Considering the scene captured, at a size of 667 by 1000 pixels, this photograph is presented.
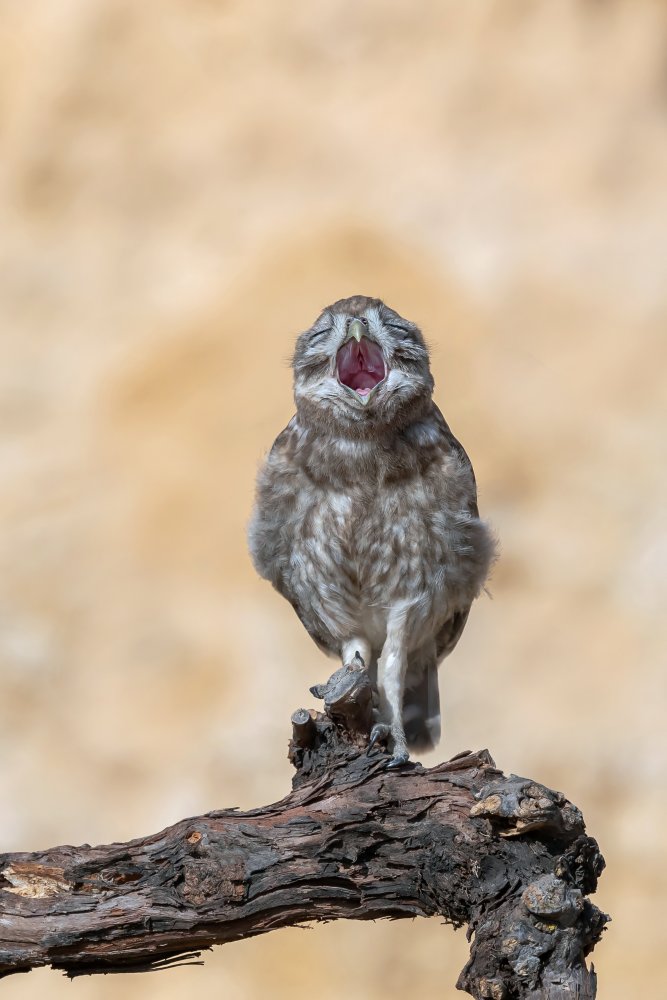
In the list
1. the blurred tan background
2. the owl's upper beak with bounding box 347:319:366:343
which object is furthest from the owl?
the blurred tan background

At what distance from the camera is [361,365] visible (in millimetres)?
4012

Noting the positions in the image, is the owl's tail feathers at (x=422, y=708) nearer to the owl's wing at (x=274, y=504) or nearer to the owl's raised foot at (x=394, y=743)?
the owl's raised foot at (x=394, y=743)

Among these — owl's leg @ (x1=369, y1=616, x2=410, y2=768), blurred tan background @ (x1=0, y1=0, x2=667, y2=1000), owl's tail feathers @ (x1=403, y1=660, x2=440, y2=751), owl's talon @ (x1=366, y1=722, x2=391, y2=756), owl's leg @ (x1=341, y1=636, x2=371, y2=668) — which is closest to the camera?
owl's talon @ (x1=366, y1=722, x2=391, y2=756)

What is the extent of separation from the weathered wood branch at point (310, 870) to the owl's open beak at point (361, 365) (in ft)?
4.68

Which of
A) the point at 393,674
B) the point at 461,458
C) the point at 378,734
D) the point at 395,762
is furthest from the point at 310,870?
the point at 461,458

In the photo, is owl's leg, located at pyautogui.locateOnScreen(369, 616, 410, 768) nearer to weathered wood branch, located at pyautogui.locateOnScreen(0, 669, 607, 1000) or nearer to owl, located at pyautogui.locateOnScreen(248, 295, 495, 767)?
owl, located at pyautogui.locateOnScreen(248, 295, 495, 767)

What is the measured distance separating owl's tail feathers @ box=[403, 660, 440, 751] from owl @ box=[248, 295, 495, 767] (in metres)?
0.32

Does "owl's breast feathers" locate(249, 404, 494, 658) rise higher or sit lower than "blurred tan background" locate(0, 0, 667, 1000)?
lower

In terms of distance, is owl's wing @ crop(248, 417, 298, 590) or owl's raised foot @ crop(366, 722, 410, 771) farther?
owl's wing @ crop(248, 417, 298, 590)

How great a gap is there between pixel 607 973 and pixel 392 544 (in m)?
3.54

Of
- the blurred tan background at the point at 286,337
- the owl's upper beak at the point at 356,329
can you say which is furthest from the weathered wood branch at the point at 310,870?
the blurred tan background at the point at 286,337

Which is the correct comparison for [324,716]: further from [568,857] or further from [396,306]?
[396,306]

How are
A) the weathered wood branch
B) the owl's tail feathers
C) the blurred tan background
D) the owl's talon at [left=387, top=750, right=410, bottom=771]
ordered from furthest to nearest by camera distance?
1. the blurred tan background
2. the owl's tail feathers
3. the owl's talon at [left=387, top=750, right=410, bottom=771]
4. the weathered wood branch

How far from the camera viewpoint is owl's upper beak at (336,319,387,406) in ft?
12.8
